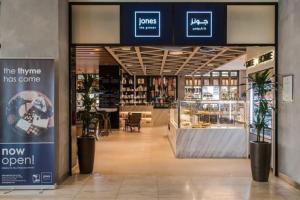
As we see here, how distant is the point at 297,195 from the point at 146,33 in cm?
371

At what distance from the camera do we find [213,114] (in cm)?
930

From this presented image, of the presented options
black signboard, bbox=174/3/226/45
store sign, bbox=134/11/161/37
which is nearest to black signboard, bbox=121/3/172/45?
store sign, bbox=134/11/161/37

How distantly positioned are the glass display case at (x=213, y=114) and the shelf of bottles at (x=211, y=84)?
1505 centimetres

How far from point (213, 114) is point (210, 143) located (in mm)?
737

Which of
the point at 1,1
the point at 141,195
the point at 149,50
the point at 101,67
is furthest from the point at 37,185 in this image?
the point at 101,67

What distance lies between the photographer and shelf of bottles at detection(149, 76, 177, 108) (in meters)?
24.0

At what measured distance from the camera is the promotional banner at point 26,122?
18.9ft

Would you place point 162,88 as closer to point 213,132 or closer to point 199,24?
point 213,132

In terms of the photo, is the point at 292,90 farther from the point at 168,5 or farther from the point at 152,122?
the point at 152,122

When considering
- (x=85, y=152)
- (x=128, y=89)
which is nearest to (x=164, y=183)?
(x=85, y=152)

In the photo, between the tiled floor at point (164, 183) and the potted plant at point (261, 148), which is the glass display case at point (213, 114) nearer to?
the tiled floor at point (164, 183)

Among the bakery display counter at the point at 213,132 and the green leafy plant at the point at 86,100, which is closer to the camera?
the green leafy plant at the point at 86,100

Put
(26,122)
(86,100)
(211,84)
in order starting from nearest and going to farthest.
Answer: (26,122), (86,100), (211,84)

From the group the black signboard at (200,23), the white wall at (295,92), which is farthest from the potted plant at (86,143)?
the white wall at (295,92)
